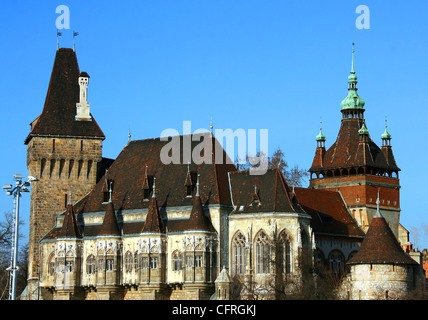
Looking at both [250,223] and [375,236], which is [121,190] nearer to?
[250,223]

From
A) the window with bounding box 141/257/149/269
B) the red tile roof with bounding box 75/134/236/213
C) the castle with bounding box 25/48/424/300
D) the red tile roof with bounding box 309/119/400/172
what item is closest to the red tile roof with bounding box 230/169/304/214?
the castle with bounding box 25/48/424/300

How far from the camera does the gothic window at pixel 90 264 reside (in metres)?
83.2

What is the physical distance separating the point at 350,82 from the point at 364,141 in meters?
8.71

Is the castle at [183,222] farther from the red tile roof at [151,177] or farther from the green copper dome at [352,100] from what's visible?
the green copper dome at [352,100]

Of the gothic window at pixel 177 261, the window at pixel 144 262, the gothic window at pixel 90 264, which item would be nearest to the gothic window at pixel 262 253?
the gothic window at pixel 177 261

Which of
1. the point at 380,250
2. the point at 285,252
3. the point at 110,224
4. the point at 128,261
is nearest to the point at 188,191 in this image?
the point at 110,224

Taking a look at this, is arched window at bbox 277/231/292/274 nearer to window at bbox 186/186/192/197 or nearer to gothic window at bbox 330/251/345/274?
window at bbox 186/186/192/197

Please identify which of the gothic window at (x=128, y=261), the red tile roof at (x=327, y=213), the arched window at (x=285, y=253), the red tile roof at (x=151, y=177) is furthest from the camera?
the red tile roof at (x=327, y=213)

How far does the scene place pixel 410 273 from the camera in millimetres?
69062

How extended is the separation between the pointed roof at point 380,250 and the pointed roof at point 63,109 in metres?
30.4

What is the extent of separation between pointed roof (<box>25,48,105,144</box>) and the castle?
0.31 ft

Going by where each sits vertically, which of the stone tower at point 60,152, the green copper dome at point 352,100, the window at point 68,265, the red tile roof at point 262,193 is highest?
the green copper dome at point 352,100

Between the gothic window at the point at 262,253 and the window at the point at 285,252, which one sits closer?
the window at the point at 285,252
